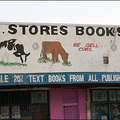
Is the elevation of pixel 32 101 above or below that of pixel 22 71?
below

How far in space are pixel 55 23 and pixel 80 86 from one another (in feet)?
13.7

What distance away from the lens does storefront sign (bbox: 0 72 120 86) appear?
14.3m

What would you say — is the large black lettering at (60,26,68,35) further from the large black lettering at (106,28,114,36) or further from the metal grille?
the metal grille

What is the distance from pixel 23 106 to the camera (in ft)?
53.6

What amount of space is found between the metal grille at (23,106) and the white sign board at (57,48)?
175 cm

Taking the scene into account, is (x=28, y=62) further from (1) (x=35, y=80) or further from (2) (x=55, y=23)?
(2) (x=55, y=23)

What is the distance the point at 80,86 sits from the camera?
16969mm

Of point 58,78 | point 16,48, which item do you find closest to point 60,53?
point 58,78

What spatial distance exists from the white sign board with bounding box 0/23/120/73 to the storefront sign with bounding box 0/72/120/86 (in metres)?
1.03

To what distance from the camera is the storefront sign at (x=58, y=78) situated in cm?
1430

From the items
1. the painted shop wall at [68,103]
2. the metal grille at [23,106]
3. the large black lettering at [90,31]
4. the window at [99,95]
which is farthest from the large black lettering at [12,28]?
the window at [99,95]

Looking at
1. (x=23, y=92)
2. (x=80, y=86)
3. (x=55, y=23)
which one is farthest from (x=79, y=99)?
(x=55, y=23)

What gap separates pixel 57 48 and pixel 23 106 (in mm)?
4023

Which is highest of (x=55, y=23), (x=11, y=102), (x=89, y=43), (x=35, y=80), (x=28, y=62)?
(x=55, y=23)
